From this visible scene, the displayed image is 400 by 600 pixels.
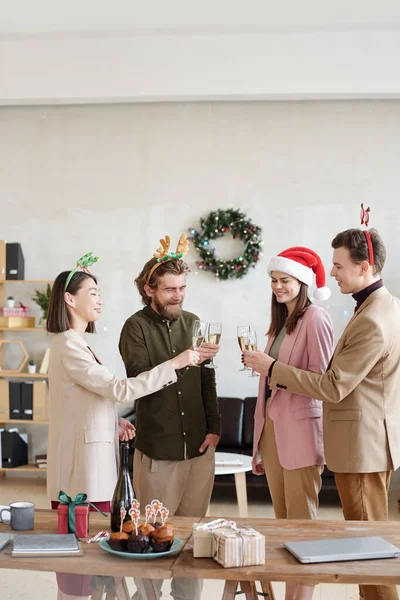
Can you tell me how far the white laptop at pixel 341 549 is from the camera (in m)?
1.95

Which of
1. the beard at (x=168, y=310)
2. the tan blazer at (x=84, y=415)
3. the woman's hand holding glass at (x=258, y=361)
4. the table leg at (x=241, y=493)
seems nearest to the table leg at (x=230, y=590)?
the tan blazer at (x=84, y=415)

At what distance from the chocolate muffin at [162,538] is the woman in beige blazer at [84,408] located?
0.80m

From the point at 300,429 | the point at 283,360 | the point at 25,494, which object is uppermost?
the point at 283,360

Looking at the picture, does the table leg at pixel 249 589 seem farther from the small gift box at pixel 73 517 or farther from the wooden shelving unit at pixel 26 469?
the wooden shelving unit at pixel 26 469

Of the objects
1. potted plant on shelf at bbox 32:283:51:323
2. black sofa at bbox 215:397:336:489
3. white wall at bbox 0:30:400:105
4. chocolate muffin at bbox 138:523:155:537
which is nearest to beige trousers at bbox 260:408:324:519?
chocolate muffin at bbox 138:523:155:537

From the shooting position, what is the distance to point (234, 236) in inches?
267

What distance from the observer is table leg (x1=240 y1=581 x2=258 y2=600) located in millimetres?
2009

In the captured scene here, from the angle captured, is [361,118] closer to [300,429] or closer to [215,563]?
[300,429]

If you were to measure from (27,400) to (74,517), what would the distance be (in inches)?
181

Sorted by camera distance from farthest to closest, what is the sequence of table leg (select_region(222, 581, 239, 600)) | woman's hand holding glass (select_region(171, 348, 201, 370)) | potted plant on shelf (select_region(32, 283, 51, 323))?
potted plant on shelf (select_region(32, 283, 51, 323))
woman's hand holding glass (select_region(171, 348, 201, 370))
table leg (select_region(222, 581, 239, 600))

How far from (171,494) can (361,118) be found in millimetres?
4692

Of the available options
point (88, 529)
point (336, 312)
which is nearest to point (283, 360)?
point (88, 529)

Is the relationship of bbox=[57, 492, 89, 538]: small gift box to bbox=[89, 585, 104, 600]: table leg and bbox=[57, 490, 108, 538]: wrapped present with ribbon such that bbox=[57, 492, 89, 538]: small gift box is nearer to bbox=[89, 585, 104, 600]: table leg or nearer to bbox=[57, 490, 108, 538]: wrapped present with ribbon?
bbox=[57, 490, 108, 538]: wrapped present with ribbon

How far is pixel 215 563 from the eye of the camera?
196 centimetres
